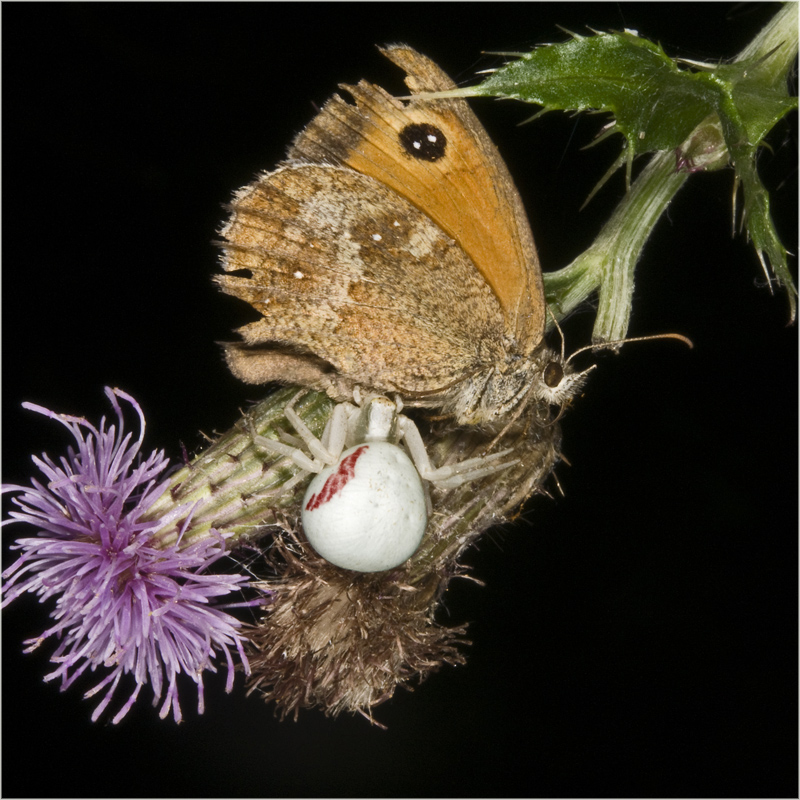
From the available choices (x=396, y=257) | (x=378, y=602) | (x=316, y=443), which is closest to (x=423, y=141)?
(x=396, y=257)

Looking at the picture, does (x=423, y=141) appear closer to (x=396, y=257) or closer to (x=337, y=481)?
(x=396, y=257)

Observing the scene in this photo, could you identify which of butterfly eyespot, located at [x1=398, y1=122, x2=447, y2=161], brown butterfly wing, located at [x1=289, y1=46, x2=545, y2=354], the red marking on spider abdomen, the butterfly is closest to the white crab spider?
the red marking on spider abdomen

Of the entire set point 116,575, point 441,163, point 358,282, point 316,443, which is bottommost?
point 116,575

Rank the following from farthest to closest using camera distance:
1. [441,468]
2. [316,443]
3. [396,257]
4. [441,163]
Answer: [441,468] < [316,443] < [396,257] < [441,163]

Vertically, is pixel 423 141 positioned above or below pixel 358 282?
above

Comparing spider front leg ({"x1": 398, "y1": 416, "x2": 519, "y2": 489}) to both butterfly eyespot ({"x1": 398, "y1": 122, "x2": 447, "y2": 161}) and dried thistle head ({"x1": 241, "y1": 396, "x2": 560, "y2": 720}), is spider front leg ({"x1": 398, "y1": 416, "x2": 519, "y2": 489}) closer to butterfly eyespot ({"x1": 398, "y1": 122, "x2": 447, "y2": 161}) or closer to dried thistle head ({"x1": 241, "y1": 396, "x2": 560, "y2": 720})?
dried thistle head ({"x1": 241, "y1": 396, "x2": 560, "y2": 720})

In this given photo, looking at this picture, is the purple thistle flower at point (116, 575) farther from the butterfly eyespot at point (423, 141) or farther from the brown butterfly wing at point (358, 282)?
the butterfly eyespot at point (423, 141)
